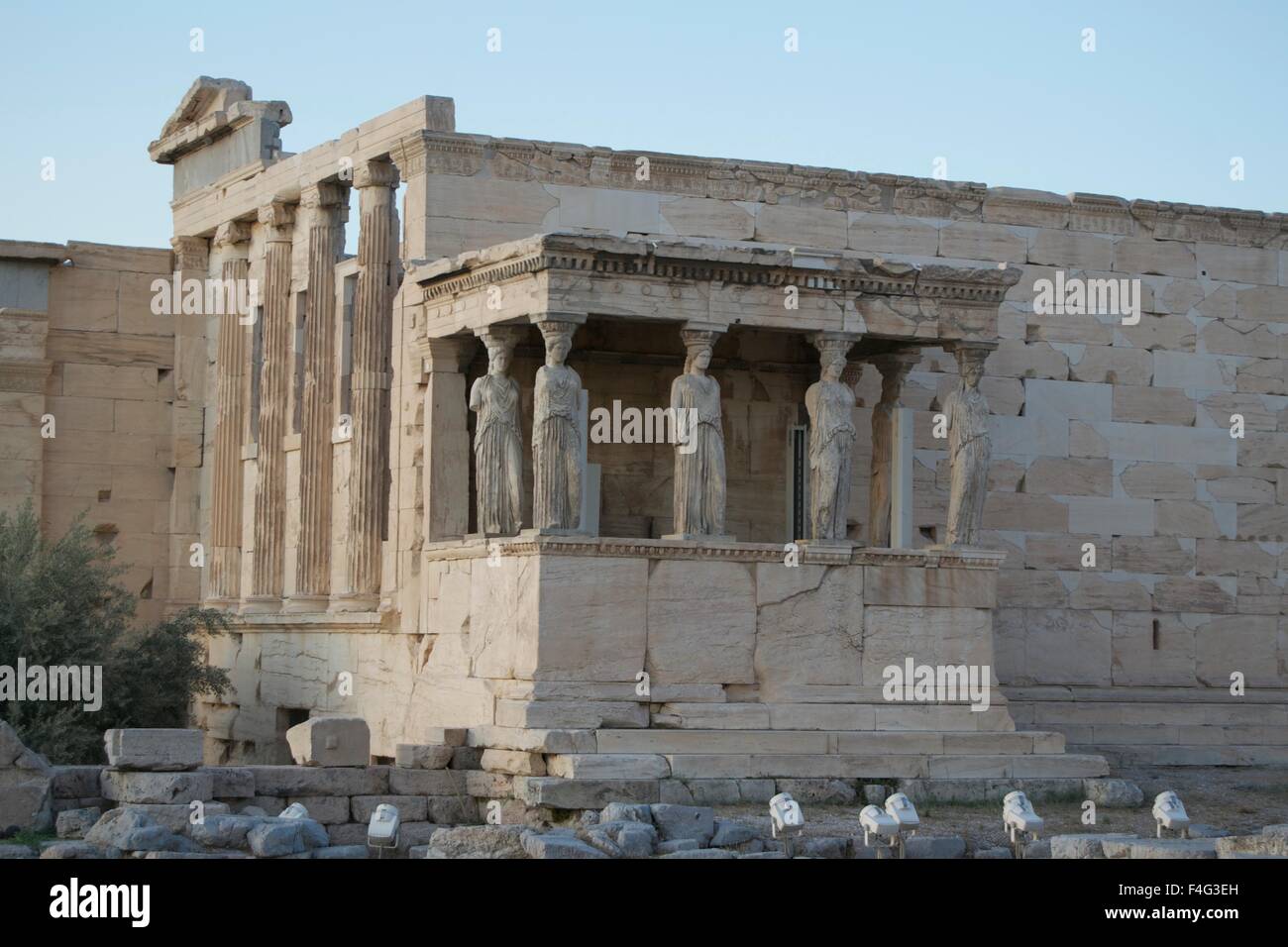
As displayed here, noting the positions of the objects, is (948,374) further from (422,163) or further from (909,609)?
(422,163)

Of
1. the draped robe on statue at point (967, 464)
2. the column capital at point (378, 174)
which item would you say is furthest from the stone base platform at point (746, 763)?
the column capital at point (378, 174)

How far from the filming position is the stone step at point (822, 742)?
17141mm

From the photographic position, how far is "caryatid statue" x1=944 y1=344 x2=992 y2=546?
18.8 metres

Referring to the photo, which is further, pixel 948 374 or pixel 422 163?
pixel 948 374

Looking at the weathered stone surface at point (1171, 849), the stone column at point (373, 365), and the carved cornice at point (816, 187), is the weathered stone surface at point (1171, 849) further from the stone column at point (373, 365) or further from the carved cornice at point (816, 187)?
the stone column at point (373, 365)

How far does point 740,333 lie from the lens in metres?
19.9

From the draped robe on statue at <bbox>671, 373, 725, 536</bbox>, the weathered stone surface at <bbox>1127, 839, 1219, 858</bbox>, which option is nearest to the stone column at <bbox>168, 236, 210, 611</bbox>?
the draped robe on statue at <bbox>671, 373, 725, 536</bbox>

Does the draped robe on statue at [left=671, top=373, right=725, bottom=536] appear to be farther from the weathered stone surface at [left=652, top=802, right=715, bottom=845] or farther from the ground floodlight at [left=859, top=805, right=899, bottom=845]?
the ground floodlight at [left=859, top=805, right=899, bottom=845]

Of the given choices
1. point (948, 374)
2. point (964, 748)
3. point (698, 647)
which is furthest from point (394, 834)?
point (948, 374)

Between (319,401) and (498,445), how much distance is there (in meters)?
4.62

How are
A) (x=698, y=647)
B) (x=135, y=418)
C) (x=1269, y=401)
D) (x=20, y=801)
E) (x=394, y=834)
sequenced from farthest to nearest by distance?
(x=135, y=418) < (x=1269, y=401) < (x=698, y=647) < (x=20, y=801) < (x=394, y=834)

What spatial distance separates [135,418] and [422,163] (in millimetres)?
6628

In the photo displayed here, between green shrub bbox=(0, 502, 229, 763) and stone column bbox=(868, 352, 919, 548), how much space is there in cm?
638

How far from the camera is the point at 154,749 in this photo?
1584 cm
